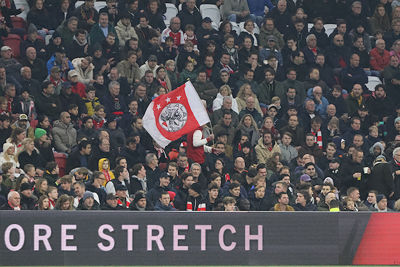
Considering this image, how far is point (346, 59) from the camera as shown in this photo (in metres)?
29.5

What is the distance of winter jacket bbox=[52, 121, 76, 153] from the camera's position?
2395 centimetres

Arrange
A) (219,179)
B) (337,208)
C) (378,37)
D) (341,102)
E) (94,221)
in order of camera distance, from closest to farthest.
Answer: (94,221) < (337,208) < (219,179) < (341,102) < (378,37)

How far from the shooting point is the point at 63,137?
24.0m

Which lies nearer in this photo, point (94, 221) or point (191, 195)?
point (94, 221)

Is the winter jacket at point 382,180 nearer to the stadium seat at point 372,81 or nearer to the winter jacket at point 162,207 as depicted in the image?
the winter jacket at point 162,207

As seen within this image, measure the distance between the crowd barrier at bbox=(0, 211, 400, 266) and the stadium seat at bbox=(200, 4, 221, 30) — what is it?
39.6ft

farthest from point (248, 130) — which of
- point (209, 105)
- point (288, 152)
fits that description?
point (209, 105)

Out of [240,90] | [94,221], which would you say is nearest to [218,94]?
[240,90]

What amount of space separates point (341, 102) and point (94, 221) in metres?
11.2

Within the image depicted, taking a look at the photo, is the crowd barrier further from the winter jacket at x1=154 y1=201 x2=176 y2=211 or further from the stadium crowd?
the winter jacket at x1=154 y1=201 x2=176 y2=211

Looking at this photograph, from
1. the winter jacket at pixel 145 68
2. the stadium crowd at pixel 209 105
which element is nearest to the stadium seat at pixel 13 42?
the stadium crowd at pixel 209 105

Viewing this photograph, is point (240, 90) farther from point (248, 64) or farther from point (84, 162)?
point (84, 162)

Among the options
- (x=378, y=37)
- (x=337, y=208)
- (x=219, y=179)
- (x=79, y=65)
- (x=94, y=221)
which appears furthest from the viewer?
(x=378, y=37)

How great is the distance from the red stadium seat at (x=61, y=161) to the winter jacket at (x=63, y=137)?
0.24 metres
